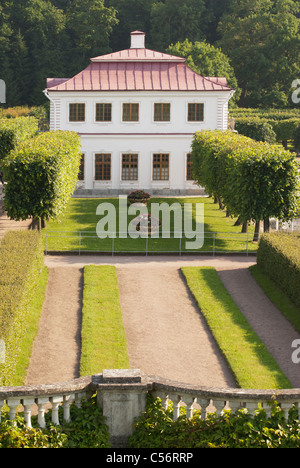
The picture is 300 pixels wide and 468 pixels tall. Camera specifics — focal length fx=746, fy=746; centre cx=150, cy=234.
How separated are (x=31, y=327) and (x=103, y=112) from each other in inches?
1284

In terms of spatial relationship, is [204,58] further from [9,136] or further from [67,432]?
[67,432]

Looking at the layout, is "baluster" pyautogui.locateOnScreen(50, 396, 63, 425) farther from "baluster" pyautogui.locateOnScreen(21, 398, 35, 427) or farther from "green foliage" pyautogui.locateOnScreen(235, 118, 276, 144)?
"green foliage" pyautogui.locateOnScreen(235, 118, 276, 144)

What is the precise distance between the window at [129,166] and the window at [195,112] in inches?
193

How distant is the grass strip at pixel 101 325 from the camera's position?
67.3 feet

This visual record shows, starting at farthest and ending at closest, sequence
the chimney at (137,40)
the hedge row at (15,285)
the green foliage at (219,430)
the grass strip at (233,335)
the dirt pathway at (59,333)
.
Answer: the chimney at (137,40), the dirt pathway at (59,333), the grass strip at (233,335), the hedge row at (15,285), the green foliage at (219,430)

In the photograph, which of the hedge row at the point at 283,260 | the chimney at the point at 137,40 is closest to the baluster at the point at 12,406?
the hedge row at the point at 283,260

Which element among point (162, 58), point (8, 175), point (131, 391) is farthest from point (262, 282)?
point (162, 58)

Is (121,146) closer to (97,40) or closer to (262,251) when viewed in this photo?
(262,251)

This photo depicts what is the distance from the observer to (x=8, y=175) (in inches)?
1388

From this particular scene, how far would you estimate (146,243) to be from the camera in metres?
34.5

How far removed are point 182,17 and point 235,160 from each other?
7522 cm

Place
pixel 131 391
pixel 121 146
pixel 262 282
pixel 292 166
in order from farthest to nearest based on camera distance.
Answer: pixel 121 146 < pixel 292 166 < pixel 262 282 < pixel 131 391

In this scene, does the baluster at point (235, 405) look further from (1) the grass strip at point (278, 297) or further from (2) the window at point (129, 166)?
(2) the window at point (129, 166)

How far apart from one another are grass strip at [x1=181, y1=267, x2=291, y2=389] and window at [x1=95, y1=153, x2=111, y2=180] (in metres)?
23.7
